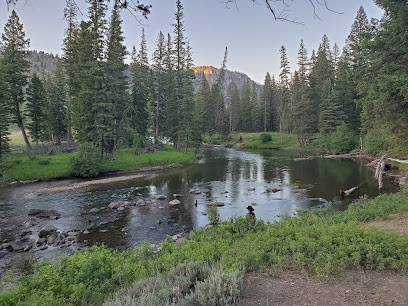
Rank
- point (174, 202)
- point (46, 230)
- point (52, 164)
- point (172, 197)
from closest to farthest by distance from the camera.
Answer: point (46, 230) < point (174, 202) < point (172, 197) < point (52, 164)

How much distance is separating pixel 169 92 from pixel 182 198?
1244 inches

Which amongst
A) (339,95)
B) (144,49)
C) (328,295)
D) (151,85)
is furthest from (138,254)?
(339,95)

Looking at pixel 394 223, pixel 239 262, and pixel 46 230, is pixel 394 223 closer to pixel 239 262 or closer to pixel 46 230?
pixel 239 262

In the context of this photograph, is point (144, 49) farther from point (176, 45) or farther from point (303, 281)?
point (303, 281)

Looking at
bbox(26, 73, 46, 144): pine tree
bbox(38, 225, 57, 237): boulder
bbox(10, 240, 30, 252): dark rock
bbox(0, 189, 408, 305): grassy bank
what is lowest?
bbox(10, 240, 30, 252): dark rock

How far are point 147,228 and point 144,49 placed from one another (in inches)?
1864

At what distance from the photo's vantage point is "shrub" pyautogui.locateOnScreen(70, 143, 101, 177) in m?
29.6

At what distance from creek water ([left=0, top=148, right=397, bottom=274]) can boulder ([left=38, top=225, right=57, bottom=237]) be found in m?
0.61

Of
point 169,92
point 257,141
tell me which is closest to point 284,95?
point 257,141

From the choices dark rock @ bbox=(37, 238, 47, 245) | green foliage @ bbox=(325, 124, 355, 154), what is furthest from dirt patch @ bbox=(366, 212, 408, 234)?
green foliage @ bbox=(325, 124, 355, 154)

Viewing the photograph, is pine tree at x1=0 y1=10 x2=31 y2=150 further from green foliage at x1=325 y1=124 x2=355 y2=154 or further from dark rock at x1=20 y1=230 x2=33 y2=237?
green foliage at x1=325 y1=124 x2=355 y2=154

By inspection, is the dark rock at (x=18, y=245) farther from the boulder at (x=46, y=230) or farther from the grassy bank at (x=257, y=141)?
the grassy bank at (x=257, y=141)

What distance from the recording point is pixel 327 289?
5.09 metres

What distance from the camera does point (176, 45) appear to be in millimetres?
48656
